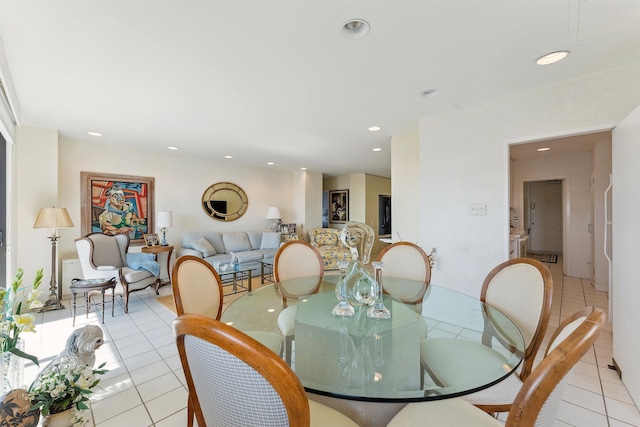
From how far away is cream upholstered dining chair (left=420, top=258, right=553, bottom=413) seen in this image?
1.18 meters

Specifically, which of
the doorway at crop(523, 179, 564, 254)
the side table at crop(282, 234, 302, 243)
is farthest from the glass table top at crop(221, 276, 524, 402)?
the doorway at crop(523, 179, 564, 254)

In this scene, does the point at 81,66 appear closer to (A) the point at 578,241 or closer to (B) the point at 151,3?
(B) the point at 151,3

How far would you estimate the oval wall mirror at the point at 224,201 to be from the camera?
564 centimetres

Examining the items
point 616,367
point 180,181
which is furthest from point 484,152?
point 180,181

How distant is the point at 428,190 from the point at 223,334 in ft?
9.75

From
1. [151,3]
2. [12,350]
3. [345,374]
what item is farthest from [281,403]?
→ [151,3]

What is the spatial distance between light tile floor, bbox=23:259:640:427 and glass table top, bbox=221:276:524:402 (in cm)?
75

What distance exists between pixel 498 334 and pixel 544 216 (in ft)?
27.6

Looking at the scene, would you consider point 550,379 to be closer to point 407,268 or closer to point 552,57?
point 407,268

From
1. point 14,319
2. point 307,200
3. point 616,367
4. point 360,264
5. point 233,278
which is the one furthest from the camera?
point 307,200

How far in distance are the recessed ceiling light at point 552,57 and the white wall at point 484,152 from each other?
500mm

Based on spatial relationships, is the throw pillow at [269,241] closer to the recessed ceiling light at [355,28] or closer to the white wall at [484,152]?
the white wall at [484,152]

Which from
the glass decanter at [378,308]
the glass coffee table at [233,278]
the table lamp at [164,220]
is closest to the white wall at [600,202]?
the glass decanter at [378,308]

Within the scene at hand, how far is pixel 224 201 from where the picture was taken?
5.88m
